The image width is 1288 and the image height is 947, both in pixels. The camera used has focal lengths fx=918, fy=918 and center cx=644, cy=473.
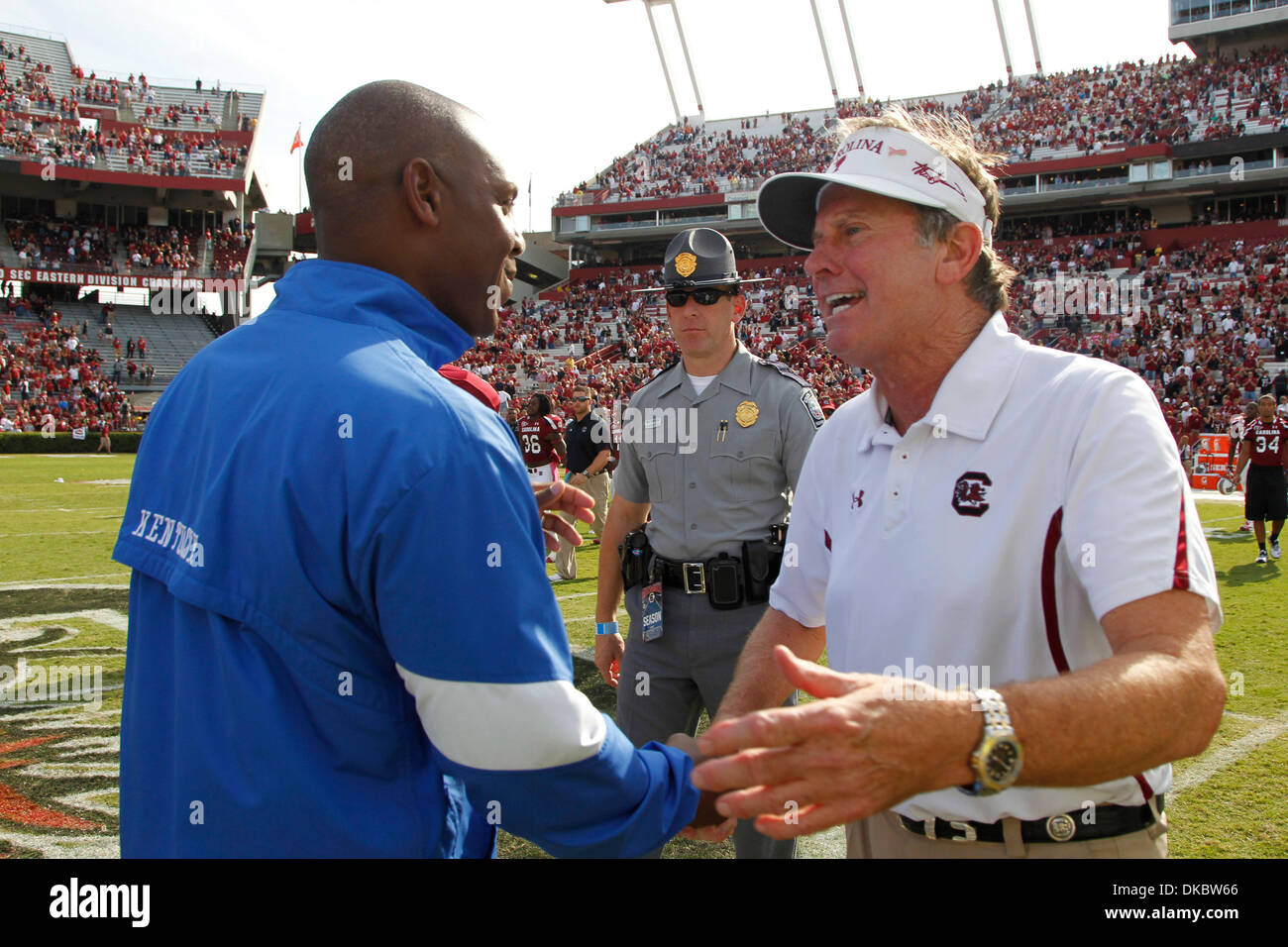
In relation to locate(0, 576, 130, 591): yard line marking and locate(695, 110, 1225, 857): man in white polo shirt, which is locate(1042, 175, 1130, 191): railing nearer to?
locate(0, 576, 130, 591): yard line marking

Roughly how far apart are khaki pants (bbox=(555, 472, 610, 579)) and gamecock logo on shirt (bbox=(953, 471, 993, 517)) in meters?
8.09

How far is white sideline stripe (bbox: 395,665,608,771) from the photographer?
4.57 ft

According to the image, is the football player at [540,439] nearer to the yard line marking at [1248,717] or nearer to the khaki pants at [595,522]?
the khaki pants at [595,522]

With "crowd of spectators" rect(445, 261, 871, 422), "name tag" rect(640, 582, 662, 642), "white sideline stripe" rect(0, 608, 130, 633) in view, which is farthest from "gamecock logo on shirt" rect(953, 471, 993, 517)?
"crowd of spectators" rect(445, 261, 871, 422)

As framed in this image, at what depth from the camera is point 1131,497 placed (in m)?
1.66

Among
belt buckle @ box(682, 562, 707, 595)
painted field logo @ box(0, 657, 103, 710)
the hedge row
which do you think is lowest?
painted field logo @ box(0, 657, 103, 710)

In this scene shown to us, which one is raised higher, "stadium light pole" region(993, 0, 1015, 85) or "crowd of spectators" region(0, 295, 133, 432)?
"stadium light pole" region(993, 0, 1015, 85)

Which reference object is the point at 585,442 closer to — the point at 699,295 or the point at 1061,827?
the point at 699,295

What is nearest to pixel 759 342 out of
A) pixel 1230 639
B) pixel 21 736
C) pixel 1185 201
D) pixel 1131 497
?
pixel 1185 201

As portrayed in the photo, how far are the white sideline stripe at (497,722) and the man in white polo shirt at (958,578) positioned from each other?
242 millimetres

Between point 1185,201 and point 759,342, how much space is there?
75.1 ft

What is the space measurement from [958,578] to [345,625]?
1203 millimetres

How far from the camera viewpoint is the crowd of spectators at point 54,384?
33656 mm
